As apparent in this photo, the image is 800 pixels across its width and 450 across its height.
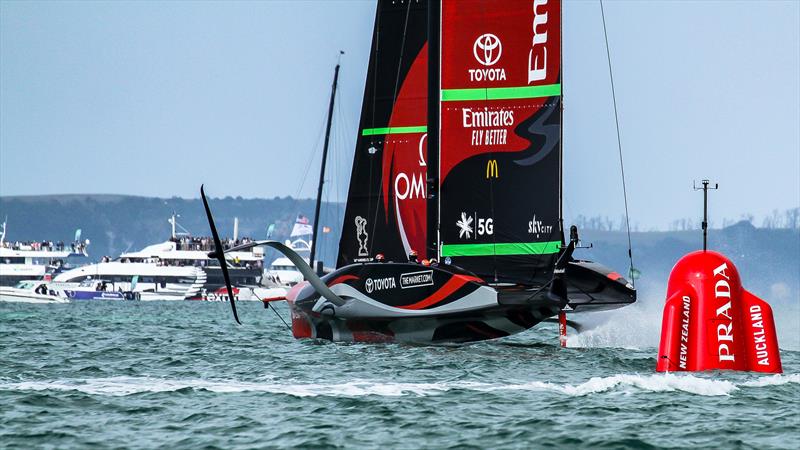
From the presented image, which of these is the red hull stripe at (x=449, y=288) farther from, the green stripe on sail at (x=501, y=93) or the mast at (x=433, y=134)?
the green stripe on sail at (x=501, y=93)

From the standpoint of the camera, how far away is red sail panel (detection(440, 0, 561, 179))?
2103 centimetres

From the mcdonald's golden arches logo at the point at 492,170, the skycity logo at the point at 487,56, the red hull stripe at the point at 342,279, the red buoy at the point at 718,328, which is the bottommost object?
the red buoy at the point at 718,328

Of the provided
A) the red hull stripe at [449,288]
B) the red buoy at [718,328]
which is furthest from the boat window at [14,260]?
the red buoy at [718,328]

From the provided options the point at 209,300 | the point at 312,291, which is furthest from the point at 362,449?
the point at 209,300

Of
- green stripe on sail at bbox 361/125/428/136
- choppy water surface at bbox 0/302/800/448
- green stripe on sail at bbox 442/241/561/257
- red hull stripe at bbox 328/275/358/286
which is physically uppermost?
green stripe on sail at bbox 361/125/428/136

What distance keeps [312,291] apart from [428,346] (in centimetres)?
280

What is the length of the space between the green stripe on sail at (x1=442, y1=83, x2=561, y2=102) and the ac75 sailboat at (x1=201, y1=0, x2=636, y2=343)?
0.07ft

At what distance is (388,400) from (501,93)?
8240 millimetres

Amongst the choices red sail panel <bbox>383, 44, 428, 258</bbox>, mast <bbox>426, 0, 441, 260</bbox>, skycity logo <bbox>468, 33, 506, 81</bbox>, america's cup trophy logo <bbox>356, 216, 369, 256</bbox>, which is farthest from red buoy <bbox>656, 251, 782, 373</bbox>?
america's cup trophy logo <bbox>356, 216, 369, 256</bbox>

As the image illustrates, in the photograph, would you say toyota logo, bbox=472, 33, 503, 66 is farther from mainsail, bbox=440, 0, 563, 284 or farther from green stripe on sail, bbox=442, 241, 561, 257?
green stripe on sail, bbox=442, 241, 561, 257

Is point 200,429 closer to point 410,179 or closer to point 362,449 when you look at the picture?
point 362,449

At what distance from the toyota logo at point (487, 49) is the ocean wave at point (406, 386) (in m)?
6.91

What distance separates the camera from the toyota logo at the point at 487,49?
69.7 ft

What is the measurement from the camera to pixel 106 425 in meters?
12.5
